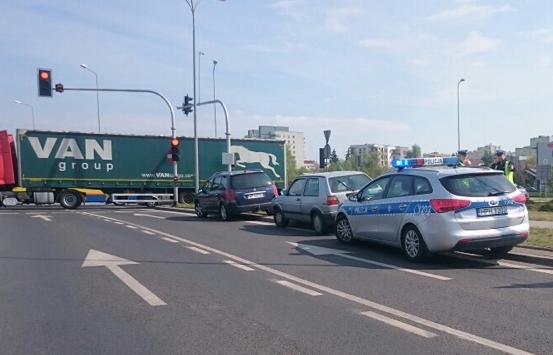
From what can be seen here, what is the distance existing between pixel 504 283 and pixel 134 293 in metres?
4.97

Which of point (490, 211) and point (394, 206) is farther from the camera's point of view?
point (394, 206)

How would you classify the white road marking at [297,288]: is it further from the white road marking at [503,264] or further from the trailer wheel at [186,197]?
the trailer wheel at [186,197]

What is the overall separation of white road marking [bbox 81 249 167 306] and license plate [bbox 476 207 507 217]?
5124 millimetres

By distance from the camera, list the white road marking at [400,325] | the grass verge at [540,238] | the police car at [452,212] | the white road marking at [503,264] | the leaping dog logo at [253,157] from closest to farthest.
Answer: the white road marking at [400,325] → the white road marking at [503,264] → the police car at [452,212] → the grass verge at [540,238] → the leaping dog logo at [253,157]

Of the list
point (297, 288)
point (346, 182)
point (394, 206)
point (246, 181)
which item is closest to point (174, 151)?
point (246, 181)

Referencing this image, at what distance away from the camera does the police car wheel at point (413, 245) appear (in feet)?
30.0

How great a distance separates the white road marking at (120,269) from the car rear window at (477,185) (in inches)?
194

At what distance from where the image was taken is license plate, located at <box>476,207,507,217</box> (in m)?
8.88

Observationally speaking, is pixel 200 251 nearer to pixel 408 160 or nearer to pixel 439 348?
pixel 408 160

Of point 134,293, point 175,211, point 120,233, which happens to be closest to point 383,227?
point 134,293

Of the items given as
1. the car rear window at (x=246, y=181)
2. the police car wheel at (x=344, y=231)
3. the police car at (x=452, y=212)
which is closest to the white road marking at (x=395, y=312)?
the police car at (x=452, y=212)

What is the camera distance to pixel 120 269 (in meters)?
9.30

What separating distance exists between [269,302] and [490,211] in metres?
4.23

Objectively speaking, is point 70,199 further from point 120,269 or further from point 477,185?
point 477,185
